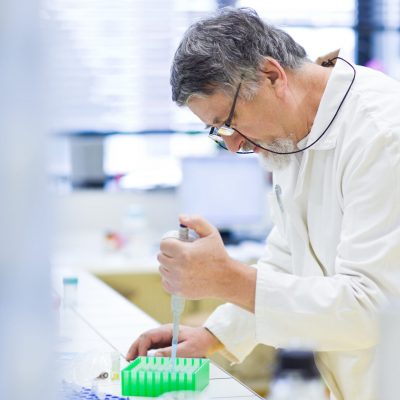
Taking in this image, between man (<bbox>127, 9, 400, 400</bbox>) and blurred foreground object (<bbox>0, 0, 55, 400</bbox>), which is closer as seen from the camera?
blurred foreground object (<bbox>0, 0, 55, 400</bbox>)

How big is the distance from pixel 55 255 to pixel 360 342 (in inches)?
37.6

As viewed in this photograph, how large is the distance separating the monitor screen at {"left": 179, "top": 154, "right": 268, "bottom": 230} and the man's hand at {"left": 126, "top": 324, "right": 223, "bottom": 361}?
7.93 feet

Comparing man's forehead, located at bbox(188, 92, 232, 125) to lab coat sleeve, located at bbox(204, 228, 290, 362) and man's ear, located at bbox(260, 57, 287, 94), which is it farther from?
lab coat sleeve, located at bbox(204, 228, 290, 362)

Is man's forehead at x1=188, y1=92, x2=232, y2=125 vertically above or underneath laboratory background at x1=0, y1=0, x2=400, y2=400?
above

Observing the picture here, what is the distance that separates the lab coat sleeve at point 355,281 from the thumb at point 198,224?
120 mm

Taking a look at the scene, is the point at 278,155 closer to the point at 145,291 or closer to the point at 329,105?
the point at 329,105

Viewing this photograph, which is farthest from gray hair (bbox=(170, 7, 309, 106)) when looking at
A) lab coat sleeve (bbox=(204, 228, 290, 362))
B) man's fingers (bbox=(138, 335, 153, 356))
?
man's fingers (bbox=(138, 335, 153, 356))

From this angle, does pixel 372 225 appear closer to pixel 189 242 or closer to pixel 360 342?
pixel 360 342

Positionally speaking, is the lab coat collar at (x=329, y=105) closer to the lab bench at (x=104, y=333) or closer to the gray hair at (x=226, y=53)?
the gray hair at (x=226, y=53)

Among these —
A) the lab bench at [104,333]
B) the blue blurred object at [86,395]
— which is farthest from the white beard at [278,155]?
the blue blurred object at [86,395]

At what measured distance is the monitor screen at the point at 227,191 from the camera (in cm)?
412

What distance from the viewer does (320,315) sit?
138cm

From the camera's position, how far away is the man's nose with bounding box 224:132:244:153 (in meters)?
1.63

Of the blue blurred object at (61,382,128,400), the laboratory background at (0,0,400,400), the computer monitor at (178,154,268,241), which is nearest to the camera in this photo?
the blue blurred object at (61,382,128,400)
